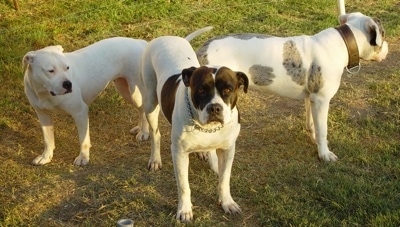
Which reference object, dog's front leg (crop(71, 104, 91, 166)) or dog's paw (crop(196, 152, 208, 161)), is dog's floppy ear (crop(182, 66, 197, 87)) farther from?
dog's front leg (crop(71, 104, 91, 166))

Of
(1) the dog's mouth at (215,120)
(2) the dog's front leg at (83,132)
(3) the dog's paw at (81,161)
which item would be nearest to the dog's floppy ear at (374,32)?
(1) the dog's mouth at (215,120)

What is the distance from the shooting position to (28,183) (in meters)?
5.07

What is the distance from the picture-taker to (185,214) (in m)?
4.44

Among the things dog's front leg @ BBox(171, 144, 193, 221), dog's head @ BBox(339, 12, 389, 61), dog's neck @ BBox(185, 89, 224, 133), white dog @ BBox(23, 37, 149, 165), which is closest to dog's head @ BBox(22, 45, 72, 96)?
white dog @ BBox(23, 37, 149, 165)

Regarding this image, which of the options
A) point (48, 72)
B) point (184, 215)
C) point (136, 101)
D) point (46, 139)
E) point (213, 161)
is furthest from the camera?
point (136, 101)

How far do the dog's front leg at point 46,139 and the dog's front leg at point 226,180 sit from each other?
1.93 meters

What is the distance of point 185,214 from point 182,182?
0.30 metres

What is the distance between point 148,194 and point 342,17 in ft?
8.85

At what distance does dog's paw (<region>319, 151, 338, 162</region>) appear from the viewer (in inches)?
209

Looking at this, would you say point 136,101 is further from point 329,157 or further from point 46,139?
point 329,157

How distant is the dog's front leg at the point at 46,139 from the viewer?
5.41m

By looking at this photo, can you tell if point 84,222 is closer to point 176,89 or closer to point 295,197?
point 176,89

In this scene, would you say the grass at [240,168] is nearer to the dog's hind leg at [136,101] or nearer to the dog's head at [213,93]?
the dog's hind leg at [136,101]

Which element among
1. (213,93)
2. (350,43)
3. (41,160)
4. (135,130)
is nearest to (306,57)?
(350,43)
